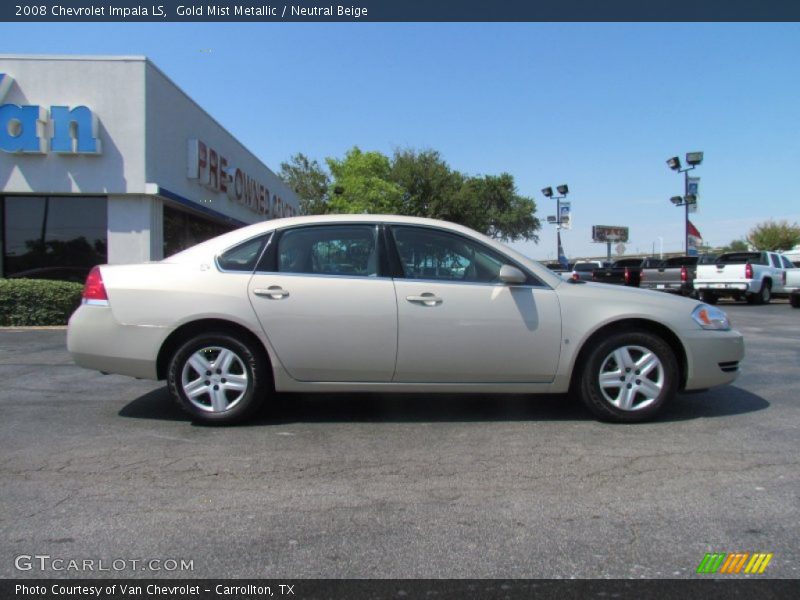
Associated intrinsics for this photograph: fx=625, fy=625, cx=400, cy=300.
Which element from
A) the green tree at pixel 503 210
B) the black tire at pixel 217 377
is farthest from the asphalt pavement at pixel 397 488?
the green tree at pixel 503 210

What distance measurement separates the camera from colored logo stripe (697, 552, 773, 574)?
8.74ft

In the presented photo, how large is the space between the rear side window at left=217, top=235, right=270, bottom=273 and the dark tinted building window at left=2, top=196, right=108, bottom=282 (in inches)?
416

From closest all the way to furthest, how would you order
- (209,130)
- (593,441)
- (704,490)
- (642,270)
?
(704,490), (593,441), (209,130), (642,270)

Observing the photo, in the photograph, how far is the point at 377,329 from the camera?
4.64 meters

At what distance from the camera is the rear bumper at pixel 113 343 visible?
15.4 ft

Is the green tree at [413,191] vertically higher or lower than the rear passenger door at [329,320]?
higher

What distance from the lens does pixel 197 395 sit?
4664 mm

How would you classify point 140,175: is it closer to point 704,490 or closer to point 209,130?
point 209,130

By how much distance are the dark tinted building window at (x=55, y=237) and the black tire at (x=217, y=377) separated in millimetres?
10660

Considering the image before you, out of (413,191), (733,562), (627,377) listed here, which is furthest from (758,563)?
(413,191)

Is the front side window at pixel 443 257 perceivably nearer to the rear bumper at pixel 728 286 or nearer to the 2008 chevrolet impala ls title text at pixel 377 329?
the 2008 chevrolet impala ls title text at pixel 377 329
